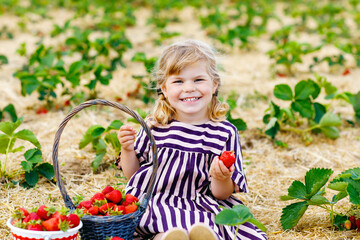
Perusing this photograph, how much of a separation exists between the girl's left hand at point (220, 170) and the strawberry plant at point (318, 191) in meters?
0.36

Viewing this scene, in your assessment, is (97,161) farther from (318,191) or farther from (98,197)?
(318,191)

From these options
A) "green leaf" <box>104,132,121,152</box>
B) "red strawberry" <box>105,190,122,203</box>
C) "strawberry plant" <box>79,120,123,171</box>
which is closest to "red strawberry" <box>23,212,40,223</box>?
"red strawberry" <box>105,190,122,203</box>

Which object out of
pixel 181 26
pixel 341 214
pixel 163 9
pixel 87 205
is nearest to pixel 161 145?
pixel 87 205

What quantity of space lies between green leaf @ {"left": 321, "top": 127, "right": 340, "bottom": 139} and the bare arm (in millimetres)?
1751

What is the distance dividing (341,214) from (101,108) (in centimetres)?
243

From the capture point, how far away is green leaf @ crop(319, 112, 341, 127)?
3.52 metres

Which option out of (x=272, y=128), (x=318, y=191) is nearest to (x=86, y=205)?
(x=318, y=191)

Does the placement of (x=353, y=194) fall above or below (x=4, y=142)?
below

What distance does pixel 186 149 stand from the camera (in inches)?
96.4

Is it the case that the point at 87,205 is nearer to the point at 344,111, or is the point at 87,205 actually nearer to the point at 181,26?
the point at 344,111

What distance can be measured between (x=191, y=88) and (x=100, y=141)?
0.98m

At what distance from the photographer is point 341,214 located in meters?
2.38

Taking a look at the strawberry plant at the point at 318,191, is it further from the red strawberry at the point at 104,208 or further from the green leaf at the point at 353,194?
the red strawberry at the point at 104,208

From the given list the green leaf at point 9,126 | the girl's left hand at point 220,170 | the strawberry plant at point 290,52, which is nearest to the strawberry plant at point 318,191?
the girl's left hand at point 220,170
